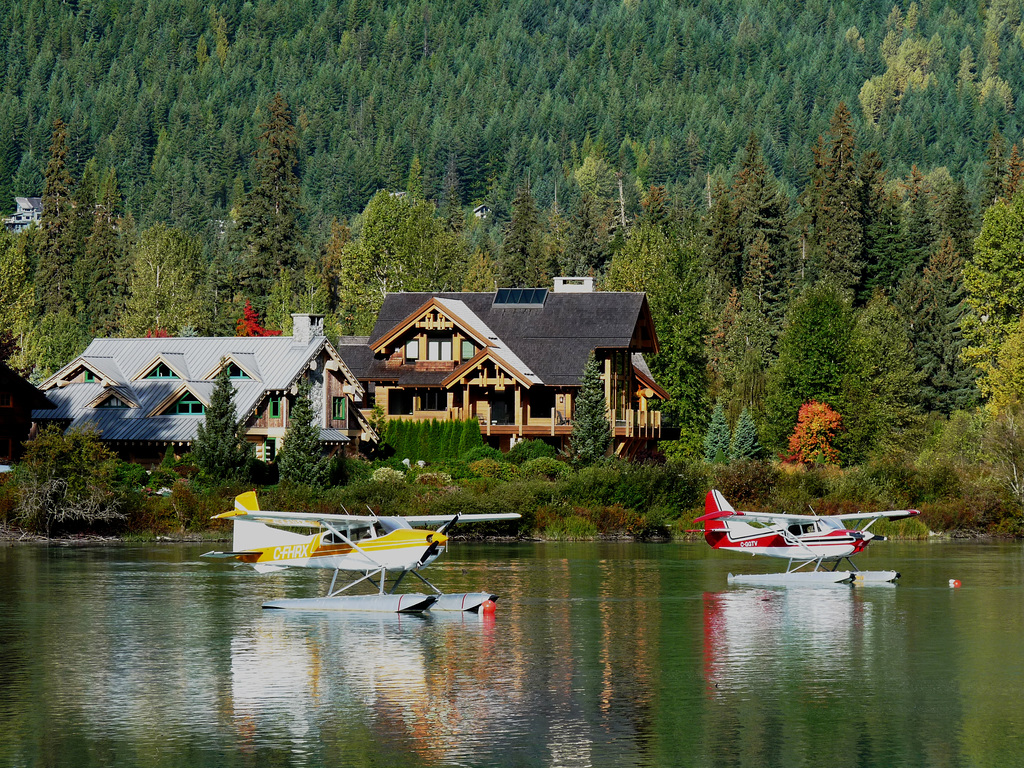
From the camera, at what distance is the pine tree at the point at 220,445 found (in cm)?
5744

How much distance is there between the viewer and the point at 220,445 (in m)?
57.5

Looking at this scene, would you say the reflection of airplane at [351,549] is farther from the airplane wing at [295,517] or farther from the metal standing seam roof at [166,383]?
the metal standing seam roof at [166,383]

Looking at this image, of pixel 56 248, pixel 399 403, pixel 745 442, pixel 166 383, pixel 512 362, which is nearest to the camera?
pixel 166 383

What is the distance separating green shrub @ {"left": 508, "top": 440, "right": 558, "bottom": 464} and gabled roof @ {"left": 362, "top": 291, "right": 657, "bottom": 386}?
5024 millimetres

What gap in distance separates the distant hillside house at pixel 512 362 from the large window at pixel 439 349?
0.05 m

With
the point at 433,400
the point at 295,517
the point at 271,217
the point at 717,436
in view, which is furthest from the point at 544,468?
the point at 271,217

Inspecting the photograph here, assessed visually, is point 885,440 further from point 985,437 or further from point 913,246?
point 913,246

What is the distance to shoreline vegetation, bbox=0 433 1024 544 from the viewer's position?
53.4m

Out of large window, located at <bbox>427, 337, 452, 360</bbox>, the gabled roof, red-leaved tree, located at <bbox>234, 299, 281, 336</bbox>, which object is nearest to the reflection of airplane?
the gabled roof

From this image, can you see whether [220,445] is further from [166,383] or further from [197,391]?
[166,383]

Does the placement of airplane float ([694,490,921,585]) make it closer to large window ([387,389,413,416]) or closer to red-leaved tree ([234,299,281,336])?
large window ([387,389,413,416])

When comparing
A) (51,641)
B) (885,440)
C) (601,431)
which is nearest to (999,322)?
(885,440)

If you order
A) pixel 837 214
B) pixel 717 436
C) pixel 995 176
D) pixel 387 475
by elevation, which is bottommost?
pixel 387 475

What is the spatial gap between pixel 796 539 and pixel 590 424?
2564cm
